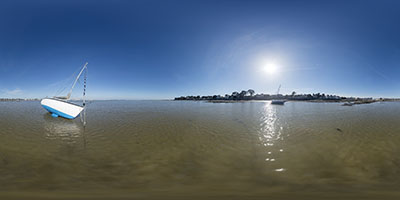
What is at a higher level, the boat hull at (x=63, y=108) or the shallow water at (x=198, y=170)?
the boat hull at (x=63, y=108)

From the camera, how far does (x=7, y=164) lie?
6.74m

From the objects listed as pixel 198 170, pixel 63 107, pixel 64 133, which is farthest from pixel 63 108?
pixel 198 170

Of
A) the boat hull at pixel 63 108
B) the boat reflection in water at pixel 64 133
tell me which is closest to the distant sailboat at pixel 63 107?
the boat hull at pixel 63 108

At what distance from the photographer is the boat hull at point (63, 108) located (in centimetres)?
2044

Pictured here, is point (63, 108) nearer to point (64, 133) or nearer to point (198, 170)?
point (64, 133)

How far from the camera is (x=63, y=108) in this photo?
21125 mm

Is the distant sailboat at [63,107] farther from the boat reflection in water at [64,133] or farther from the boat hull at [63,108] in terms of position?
the boat reflection in water at [64,133]

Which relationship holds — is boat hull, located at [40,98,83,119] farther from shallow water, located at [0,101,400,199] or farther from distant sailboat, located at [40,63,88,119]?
shallow water, located at [0,101,400,199]

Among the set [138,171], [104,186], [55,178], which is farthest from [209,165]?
[55,178]

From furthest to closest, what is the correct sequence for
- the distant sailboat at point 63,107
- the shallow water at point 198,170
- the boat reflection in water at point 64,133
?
the distant sailboat at point 63,107 → the boat reflection in water at point 64,133 → the shallow water at point 198,170

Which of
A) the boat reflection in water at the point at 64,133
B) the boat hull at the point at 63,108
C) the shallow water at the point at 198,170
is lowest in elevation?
the shallow water at the point at 198,170

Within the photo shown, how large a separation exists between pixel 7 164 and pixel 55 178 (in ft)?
11.5

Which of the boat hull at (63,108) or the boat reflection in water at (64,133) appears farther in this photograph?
the boat hull at (63,108)

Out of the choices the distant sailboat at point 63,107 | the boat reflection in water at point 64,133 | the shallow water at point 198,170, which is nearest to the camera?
the shallow water at point 198,170
